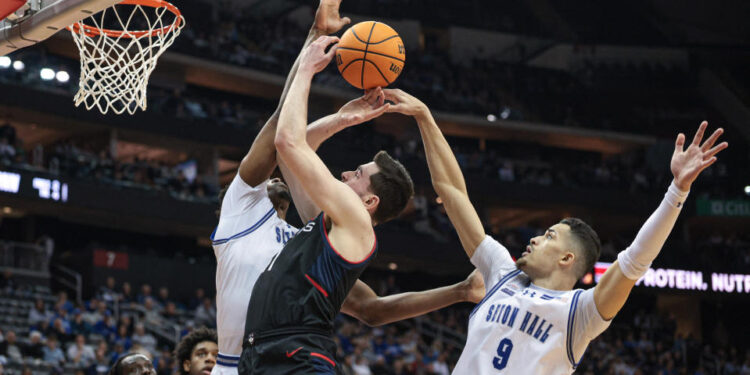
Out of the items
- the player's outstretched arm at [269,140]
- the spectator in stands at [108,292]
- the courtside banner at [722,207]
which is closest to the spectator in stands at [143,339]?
the spectator in stands at [108,292]

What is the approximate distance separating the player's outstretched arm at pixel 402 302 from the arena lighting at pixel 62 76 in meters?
20.0

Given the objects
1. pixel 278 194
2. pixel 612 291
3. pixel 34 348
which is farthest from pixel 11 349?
pixel 612 291

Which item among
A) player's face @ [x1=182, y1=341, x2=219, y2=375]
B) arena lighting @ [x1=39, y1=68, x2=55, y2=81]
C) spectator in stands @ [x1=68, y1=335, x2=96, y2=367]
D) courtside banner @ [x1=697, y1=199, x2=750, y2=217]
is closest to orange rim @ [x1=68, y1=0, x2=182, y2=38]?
player's face @ [x1=182, y1=341, x2=219, y2=375]

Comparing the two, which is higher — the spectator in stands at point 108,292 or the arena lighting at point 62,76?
the arena lighting at point 62,76

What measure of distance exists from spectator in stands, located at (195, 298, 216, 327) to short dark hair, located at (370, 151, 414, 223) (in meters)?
14.1

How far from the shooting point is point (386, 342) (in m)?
19.4

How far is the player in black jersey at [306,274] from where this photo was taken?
3.52 metres

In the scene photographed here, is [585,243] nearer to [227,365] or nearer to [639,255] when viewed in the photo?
[639,255]

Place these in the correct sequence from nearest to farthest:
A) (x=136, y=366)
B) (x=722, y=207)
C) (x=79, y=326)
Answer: (x=136, y=366) → (x=79, y=326) → (x=722, y=207)

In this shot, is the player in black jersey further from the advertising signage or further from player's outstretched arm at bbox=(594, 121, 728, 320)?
the advertising signage

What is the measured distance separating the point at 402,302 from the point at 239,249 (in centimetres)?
91

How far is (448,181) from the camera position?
4832 millimetres

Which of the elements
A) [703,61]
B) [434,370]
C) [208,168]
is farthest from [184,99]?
[703,61]

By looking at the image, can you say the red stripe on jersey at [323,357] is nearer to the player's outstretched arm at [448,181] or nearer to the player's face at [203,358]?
the player's outstretched arm at [448,181]
